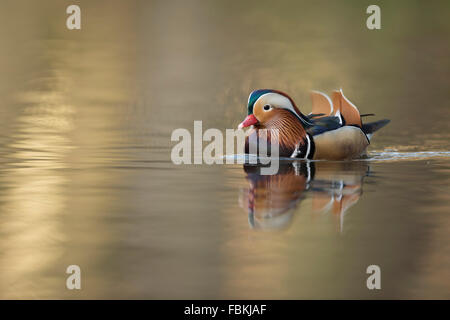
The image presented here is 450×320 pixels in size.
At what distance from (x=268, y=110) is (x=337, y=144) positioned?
3.24ft

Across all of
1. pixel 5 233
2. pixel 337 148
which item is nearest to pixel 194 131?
pixel 337 148

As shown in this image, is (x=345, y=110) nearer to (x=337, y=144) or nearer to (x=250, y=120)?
(x=337, y=144)

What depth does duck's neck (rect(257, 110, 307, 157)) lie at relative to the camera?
11703 mm

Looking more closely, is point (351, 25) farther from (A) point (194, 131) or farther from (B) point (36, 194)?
(B) point (36, 194)

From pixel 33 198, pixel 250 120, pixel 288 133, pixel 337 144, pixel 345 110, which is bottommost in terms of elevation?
pixel 33 198

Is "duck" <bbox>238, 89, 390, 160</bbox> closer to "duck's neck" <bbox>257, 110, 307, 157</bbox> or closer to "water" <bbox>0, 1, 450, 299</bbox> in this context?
"duck's neck" <bbox>257, 110, 307, 157</bbox>

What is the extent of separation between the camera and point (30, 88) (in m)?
19.6

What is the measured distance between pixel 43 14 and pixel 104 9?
22.0ft

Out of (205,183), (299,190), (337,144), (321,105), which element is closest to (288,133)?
(337,144)

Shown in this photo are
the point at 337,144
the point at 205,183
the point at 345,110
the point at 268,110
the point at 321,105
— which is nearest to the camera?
the point at 205,183

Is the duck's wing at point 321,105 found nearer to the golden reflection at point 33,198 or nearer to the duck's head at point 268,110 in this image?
the duck's head at point 268,110

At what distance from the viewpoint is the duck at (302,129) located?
1167 cm

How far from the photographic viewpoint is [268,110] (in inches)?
469

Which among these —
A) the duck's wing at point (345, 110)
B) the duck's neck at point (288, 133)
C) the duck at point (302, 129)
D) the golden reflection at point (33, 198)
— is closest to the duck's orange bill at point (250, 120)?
the duck at point (302, 129)
